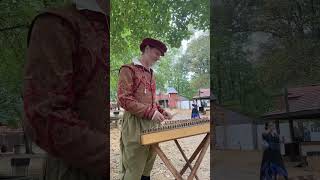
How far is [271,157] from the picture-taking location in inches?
64.3

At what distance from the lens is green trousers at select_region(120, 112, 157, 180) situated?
1558 millimetres

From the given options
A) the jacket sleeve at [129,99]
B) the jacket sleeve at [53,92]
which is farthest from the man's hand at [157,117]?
the jacket sleeve at [53,92]

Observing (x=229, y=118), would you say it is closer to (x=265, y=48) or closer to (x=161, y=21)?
(x=265, y=48)

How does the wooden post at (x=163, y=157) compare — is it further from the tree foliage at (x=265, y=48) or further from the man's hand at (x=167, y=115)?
the tree foliage at (x=265, y=48)

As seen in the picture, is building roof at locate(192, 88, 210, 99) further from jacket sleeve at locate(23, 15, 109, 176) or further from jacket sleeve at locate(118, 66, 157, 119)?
jacket sleeve at locate(23, 15, 109, 176)

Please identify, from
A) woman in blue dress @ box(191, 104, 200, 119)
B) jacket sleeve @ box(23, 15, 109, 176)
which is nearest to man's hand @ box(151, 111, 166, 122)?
woman in blue dress @ box(191, 104, 200, 119)

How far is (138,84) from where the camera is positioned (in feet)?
5.23

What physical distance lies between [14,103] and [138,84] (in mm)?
497

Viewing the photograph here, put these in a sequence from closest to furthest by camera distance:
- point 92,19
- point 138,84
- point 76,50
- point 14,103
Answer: point 76,50, point 92,19, point 14,103, point 138,84

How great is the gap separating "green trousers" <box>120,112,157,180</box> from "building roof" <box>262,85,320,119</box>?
0.53 metres

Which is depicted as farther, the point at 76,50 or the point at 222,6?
the point at 222,6

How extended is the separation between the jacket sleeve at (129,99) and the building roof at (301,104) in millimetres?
504

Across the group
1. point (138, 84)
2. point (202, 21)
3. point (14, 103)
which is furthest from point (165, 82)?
point (14, 103)

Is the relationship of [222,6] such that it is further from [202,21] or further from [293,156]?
[293,156]
